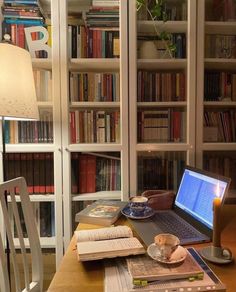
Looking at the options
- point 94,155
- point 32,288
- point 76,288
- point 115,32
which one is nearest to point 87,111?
point 94,155

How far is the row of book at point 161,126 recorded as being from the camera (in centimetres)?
185

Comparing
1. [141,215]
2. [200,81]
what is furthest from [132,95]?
[141,215]

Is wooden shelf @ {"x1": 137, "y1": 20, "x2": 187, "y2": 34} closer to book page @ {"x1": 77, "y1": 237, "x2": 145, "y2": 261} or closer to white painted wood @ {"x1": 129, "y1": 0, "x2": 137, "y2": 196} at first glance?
white painted wood @ {"x1": 129, "y1": 0, "x2": 137, "y2": 196}

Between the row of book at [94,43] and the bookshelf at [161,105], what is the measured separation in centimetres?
14

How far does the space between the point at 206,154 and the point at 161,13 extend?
0.98m

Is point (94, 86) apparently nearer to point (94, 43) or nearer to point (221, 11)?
point (94, 43)

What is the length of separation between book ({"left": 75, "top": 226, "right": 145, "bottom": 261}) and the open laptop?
0.10m

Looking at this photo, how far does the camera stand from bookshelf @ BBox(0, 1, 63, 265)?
5.86 ft

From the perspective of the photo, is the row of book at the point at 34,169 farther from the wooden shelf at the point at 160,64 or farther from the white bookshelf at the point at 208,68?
the white bookshelf at the point at 208,68

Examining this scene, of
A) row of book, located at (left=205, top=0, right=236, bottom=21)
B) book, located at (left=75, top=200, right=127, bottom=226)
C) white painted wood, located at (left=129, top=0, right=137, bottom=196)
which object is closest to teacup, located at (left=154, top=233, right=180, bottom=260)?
book, located at (left=75, top=200, right=127, bottom=226)

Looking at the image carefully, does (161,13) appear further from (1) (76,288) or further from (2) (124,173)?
(1) (76,288)

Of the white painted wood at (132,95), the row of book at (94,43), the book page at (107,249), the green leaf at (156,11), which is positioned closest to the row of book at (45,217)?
the white painted wood at (132,95)

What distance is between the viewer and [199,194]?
4.51ft

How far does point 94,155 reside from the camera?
75.0 inches
